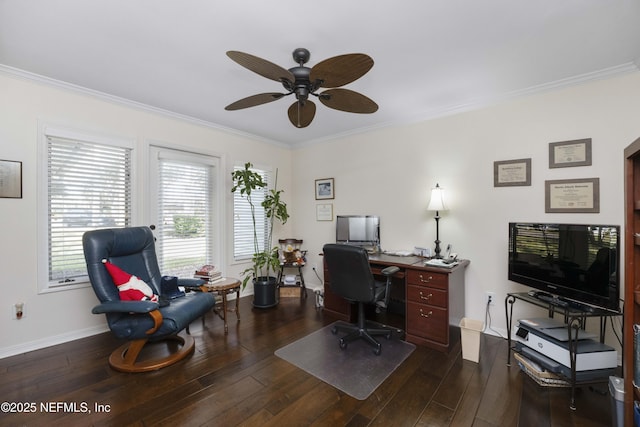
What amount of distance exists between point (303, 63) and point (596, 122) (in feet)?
8.35

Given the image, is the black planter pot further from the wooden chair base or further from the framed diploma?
the framed diploma

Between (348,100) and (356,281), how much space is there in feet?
4.88

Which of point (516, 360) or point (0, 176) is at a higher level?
point (0, 176)

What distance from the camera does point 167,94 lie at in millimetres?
2799

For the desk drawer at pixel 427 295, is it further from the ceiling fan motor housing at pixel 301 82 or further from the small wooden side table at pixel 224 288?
the ceiling fan motor housing at pixel 301 82

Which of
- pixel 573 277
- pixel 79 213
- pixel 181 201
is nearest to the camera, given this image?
pixel 573 277

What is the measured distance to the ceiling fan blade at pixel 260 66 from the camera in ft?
4.75

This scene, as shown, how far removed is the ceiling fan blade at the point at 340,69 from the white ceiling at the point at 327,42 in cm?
37

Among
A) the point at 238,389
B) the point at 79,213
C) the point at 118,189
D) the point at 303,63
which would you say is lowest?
the point at 238,389

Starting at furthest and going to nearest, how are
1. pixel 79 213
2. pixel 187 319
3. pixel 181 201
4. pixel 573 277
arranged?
pixel 181 201
pixel 79 213
pixel 187 319
pixel 573 277

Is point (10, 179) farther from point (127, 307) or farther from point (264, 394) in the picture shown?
point (264, 394)

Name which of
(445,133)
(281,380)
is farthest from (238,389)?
(445,133)

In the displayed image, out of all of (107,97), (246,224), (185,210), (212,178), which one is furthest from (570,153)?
(107,97)

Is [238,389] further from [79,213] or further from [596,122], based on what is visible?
[596,122]
